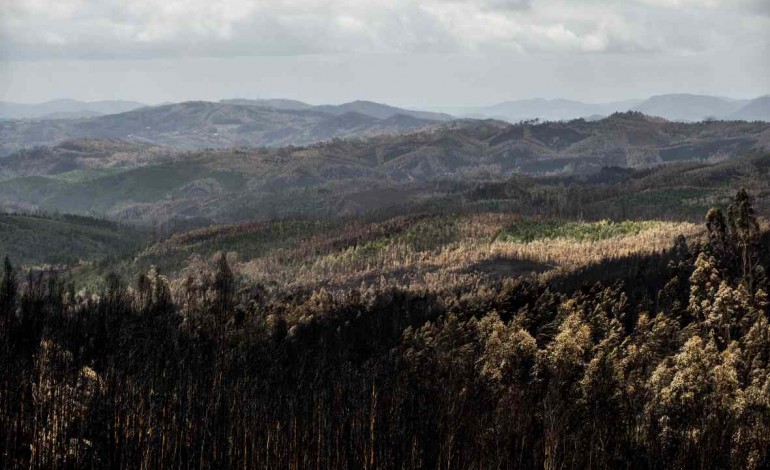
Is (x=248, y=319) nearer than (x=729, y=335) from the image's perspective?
No

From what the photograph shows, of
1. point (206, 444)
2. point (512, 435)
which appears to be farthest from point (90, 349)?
point (512, 435)

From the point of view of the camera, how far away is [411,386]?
109 meters

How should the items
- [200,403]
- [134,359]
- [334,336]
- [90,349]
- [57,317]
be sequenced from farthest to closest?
[334,336] < [57,317] < [90,349] < [134,359] < [200,403]

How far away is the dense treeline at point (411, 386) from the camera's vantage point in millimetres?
60656

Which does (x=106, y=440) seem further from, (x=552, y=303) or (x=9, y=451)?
(x=552, y=303)

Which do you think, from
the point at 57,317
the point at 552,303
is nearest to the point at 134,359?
the point at 57,317

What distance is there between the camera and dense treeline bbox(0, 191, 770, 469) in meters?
60.7

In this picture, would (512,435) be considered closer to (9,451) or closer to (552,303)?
(9,451)

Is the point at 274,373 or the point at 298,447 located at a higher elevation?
the point at 298,447

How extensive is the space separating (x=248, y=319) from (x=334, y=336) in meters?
20.8

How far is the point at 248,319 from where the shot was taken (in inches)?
7485

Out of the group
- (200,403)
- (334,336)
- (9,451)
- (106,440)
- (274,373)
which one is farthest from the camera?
(334,336)

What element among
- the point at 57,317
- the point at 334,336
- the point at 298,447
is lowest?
the point at 334,336

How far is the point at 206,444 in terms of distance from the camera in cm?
6675
